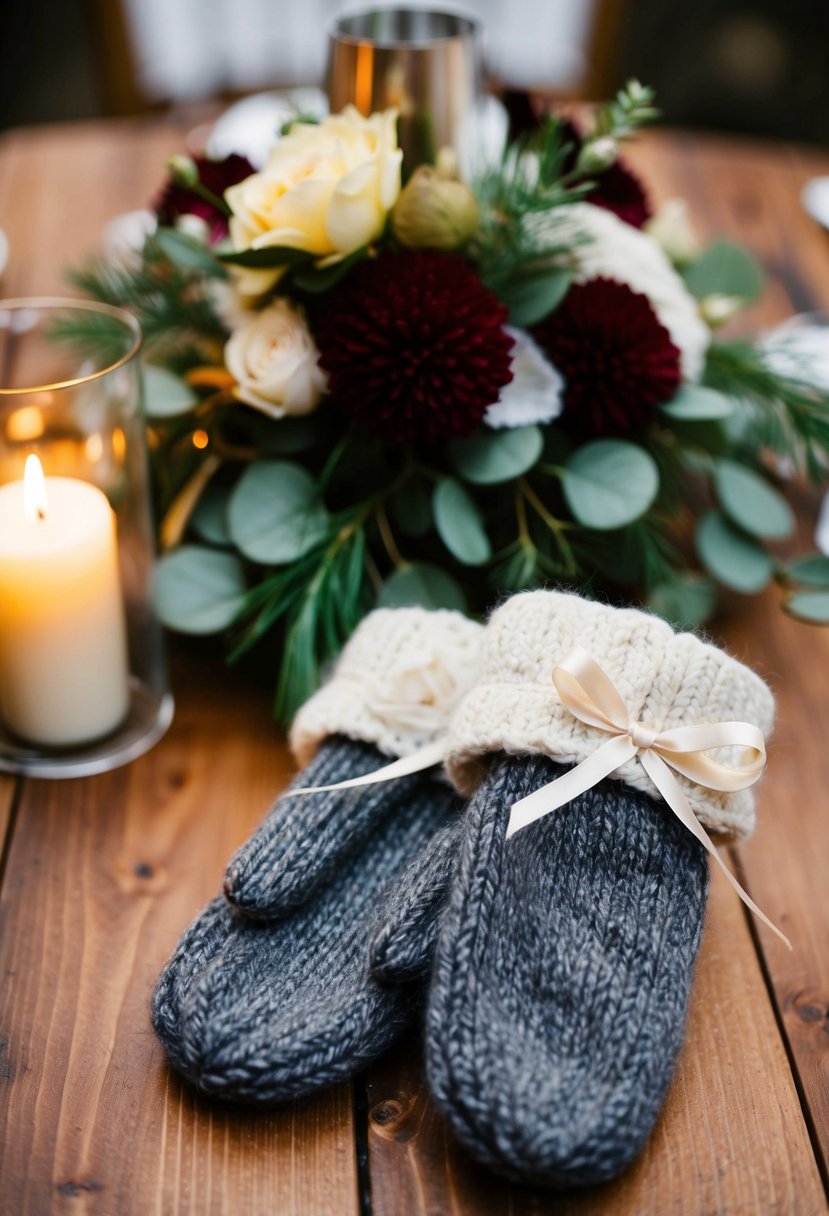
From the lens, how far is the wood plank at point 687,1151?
1.50ft

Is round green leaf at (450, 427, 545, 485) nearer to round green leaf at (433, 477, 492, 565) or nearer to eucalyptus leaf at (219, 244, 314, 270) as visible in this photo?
round green leaf at (433, 477, 492, 565)

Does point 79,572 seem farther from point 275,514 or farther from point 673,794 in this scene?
point 673,794

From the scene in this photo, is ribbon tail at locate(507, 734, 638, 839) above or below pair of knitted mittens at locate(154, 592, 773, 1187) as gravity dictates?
above

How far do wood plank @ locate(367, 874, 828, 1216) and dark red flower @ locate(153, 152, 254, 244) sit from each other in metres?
0.54

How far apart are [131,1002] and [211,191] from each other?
1.64 ft

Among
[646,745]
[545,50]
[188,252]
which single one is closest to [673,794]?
[646,745]

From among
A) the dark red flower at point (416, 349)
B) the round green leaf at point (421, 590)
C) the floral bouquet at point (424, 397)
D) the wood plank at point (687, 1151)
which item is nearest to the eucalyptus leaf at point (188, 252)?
the floral bouquet at point (424, 397)

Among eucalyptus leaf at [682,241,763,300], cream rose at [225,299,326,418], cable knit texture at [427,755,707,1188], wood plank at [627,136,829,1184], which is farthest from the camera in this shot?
eucalyptus leaf at [682,241,763,300]

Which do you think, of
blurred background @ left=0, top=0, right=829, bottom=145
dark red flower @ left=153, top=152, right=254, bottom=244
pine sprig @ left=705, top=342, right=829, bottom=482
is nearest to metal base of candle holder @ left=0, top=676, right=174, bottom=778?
dark red flower @ left=153, top=152, right=254, bottom=244

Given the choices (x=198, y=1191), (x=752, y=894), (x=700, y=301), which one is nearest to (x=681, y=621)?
(x=752, y=894)

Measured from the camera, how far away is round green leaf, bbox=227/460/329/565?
0.67m

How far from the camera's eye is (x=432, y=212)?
0.64m

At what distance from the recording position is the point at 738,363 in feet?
2.53

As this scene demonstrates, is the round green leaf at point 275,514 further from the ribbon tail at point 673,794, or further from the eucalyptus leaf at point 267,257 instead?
the ribbon tail at point 673,794
